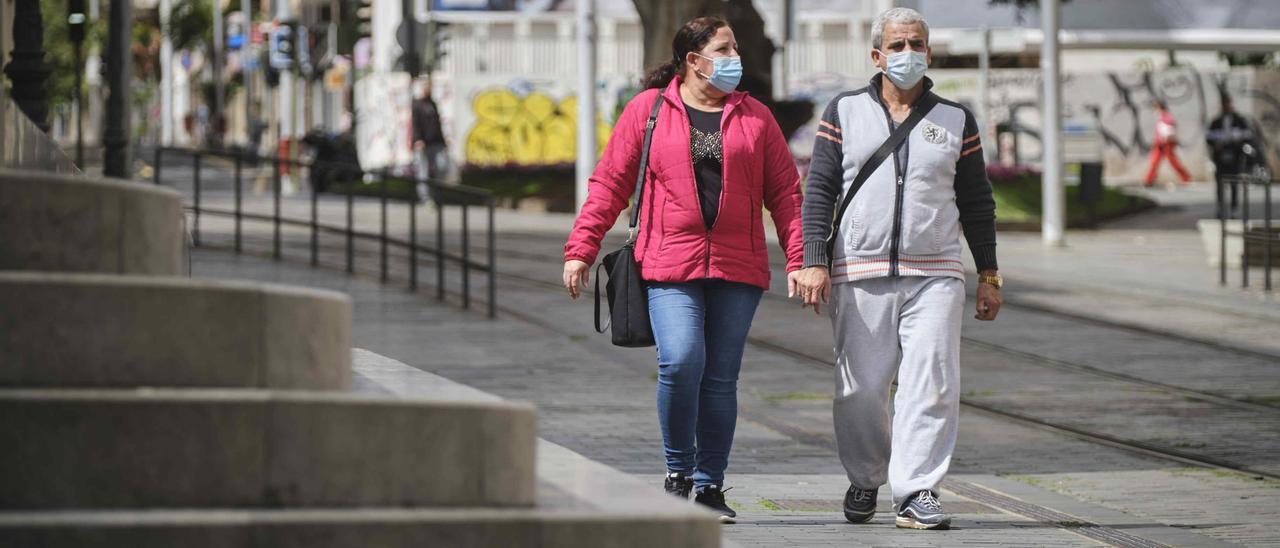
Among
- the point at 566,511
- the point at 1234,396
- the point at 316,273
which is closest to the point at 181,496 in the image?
the point at 566,511

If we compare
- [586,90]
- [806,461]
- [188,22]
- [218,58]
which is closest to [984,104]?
[586,90]

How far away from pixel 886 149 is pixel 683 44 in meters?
0.71

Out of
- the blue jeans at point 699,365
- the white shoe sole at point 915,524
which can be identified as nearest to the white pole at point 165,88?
the blue jeans at point 699,365

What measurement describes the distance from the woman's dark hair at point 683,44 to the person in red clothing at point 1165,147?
114ft

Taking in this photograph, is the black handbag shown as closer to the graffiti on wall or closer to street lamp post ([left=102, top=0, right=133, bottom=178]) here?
street lamp post ([left=102, top=0, right=133, bottom=178])

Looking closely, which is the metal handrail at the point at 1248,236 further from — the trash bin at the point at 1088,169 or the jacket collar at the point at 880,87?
the jacket collar at the point at 880,87

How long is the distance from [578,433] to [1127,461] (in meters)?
2.33

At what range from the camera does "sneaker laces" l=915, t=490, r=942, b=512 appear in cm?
661

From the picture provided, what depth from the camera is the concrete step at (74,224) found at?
4.46m

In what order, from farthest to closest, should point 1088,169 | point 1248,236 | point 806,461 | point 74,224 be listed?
1. point 1088,169
2. point 1248,236
3. point 806,461
4. point 74,224

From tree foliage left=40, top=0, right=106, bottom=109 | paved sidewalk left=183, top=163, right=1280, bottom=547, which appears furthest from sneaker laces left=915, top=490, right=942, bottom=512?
tree foliage left=40, top=0, right=106, bottom=109

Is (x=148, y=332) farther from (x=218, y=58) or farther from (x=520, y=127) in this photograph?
(x=218, y=58)

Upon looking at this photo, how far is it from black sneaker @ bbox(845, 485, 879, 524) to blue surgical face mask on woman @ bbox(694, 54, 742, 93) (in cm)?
133

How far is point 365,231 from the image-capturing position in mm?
17734
